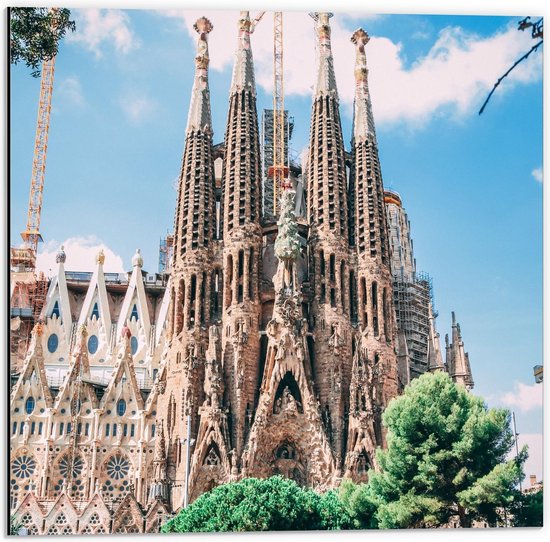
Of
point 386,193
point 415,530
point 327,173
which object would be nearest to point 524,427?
point 415,530

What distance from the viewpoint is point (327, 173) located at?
33438 mm

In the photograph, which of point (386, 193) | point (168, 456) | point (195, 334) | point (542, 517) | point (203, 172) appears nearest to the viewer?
point (542, 517)

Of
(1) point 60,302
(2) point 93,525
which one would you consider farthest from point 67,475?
(1) point 60,302

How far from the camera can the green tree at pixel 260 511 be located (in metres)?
17.8

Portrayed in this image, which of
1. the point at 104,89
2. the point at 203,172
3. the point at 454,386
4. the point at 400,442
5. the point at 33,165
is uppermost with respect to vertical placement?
the point at 203,172

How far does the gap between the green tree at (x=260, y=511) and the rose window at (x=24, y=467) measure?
13.1m

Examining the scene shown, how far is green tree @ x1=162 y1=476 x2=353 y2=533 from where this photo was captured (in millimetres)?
17750

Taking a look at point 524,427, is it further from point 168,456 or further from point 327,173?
point 327,173

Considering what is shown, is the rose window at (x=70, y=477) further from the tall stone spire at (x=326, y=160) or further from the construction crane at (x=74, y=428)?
the tall stone spire at (x=326, y=160)

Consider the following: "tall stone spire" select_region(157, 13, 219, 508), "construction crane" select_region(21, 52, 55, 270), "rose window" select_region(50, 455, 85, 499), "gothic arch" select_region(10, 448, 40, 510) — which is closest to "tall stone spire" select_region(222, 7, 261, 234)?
"tall stone spire" select_region(157, 13, 219, 508)

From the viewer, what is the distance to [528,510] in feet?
53.9

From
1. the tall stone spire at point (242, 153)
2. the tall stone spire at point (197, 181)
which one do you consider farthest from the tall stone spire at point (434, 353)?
the tall stone spire at point (197, 181)

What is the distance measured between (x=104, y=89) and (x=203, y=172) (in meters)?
14.8

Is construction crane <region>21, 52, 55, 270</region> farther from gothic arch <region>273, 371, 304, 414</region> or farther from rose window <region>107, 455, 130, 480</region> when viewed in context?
rose window <region>107, 455, 130, 480</region>
